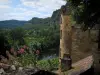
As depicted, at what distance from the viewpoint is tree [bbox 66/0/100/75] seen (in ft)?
38.5

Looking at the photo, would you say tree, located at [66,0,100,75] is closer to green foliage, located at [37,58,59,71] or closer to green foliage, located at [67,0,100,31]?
green foliage, located at [67,0,100,31]

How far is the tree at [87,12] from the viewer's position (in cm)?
1174

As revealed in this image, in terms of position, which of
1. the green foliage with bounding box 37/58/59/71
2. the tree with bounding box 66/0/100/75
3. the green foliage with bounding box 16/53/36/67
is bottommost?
the green foliage with bounding box 37/58/59/71

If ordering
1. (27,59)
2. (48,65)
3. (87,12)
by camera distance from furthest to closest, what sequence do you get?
(48,65), (27,59), (87,12)

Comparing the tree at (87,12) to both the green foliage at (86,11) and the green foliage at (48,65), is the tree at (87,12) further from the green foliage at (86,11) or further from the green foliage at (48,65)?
the green foliage at (48,65)

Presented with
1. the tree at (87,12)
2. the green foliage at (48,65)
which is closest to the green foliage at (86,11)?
the tree at (87,12)

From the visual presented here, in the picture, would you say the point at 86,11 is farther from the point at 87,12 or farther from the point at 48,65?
the point at 48,65

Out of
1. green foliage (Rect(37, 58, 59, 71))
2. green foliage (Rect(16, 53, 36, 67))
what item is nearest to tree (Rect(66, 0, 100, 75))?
green foliage (Rect(16, 53, 36, 67))

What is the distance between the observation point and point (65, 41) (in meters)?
25.8

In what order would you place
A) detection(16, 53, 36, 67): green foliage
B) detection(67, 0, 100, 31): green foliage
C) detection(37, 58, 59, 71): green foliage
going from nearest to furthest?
detection(67, 0, 100, 31): green foliage → detection(16, 53, 36, 67): green foliage → detection(37, 58, 59, 71): green foliage

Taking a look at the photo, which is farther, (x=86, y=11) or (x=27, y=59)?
(x=27, y=59)

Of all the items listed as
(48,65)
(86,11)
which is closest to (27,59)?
(86,11)

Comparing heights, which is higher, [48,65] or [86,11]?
[86,11]

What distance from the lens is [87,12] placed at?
12086 millimetres
